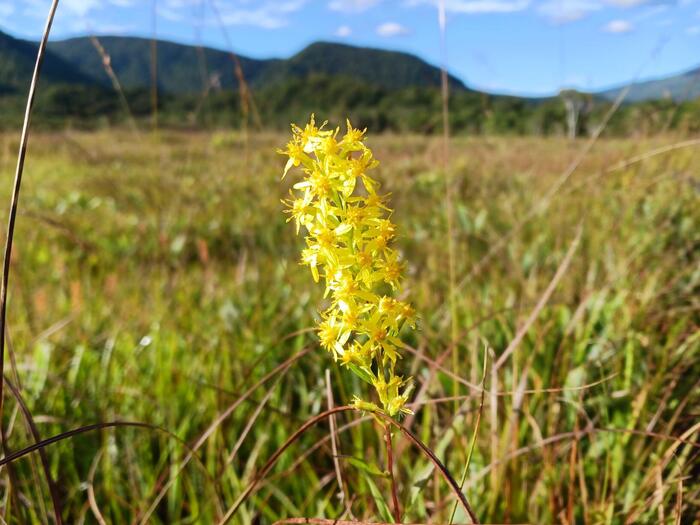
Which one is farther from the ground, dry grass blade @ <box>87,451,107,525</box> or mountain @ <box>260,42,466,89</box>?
mountain @ <box>260,42,466,89</box>

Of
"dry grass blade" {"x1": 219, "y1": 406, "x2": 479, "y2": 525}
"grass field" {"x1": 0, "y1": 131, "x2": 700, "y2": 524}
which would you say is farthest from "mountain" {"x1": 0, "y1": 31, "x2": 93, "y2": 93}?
"dry grass blade" {"x1": 219, "y1": 406, "x2": 479, "y2": 525}

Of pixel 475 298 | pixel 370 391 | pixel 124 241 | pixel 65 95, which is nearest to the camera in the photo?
pixel 370 391

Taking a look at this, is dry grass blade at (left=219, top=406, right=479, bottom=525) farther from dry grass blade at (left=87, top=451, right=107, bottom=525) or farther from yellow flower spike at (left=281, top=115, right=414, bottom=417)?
dry grass blade at (left=87, top=451, right=107, bottom=525)

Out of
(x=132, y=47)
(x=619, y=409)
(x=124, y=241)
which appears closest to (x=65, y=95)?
(x=124, y=241)

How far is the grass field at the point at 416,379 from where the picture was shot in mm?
1825

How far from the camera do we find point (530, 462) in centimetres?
206

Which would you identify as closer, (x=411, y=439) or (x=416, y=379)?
(x=411, y=439)

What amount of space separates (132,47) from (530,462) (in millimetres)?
191352

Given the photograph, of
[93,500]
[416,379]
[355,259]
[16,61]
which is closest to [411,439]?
[355,259]

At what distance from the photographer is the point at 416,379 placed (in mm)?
2594

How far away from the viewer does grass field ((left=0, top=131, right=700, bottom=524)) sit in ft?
5.99

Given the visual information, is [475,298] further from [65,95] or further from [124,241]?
[65,95]

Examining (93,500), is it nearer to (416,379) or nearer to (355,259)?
(355,259)

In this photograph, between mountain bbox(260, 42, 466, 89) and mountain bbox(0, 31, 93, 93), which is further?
mountain bbox(260, 42, 466, 89)
